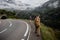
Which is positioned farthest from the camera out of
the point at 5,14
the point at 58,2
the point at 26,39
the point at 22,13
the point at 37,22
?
the point at 58,2

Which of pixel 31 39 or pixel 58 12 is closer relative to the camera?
pixel 31 39

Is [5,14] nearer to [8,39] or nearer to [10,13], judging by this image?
[10,13]

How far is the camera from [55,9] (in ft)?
206

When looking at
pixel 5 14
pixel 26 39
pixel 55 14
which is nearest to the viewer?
pixel 26 39

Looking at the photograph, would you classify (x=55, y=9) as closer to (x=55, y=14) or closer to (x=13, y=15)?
(x=55, y=14)

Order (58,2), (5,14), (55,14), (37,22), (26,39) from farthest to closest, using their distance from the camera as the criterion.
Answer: (58,2), (5,14), (55,14), (37,22), (26,39)

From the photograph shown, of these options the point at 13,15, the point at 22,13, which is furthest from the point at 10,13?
the point at 22,13

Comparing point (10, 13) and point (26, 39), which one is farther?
point (10, 13)

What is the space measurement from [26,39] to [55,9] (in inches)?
1943

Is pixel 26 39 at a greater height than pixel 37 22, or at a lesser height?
lesser

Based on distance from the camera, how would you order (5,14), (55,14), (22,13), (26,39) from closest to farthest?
1. (26,39)
2. (22,13)
3. (55,14)
4. (5,14)

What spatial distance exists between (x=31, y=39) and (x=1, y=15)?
48.2 metres

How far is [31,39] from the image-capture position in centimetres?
1473

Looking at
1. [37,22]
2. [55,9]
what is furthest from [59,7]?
[37,22]
